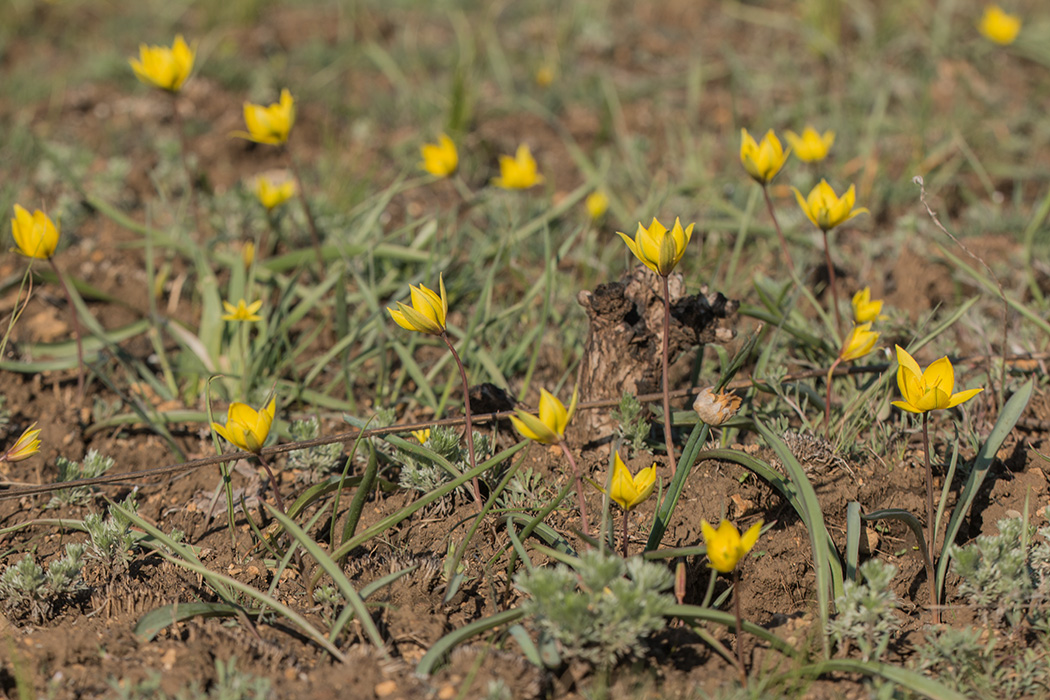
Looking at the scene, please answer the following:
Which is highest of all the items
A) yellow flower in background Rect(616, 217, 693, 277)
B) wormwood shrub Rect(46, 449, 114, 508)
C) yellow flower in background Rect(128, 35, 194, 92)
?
yellow flower in background Rect(616, 217, 693, 277)

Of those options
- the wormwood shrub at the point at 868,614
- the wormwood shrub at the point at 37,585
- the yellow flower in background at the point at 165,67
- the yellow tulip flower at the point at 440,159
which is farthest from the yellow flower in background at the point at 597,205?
the wormwood shrub at the point at 37,585

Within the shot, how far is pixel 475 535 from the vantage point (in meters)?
1.99

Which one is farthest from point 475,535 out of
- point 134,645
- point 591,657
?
point 134,645

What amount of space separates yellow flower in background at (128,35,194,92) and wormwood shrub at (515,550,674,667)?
6.96ft

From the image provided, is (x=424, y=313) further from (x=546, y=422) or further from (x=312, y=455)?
(x=312, y=455)

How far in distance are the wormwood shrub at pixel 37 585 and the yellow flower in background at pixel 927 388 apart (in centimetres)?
170

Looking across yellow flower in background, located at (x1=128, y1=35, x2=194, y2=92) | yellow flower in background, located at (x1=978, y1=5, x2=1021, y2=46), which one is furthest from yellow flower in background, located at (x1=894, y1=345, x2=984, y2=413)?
yellow flower in background, located at (x1=978, y1=5, x2=1021, y2=46)

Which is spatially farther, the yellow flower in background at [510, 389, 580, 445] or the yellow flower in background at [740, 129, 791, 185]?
the yellow flower in background at [740, 129, 791, 185]

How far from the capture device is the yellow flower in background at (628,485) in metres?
1.61

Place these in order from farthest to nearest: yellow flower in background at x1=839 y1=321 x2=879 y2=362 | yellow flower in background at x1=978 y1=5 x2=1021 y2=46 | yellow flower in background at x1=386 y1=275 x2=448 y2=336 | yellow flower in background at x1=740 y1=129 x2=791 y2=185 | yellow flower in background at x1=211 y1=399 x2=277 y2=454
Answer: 1. yellow flower in background at x1=978 y1=5 x2=1021 y2=46
2. yellow flower in background at x1=740 y1=129 x2=791 y2=185
3. yellow flower in background at x1=839 y1=321 x2=879 y2=362
4. yellow flower in background at x1=386 y1=275 x2=448 y2=336
5. yellow flower in background at x1=211 y1=399 x2=277 y2=454

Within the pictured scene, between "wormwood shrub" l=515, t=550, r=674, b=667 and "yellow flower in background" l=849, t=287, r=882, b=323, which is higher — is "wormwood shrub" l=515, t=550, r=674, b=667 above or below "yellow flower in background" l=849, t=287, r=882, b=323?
below

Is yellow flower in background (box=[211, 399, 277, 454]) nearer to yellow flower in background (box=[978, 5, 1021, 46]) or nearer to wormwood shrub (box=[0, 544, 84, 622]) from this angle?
wormwood shrub (box=[0, 544, 84, 622])

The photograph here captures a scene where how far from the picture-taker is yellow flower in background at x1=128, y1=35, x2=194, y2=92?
2.79 m

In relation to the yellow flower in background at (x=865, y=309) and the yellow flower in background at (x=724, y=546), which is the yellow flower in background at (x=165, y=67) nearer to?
the yellow flower in background at (x=865, y=309)
